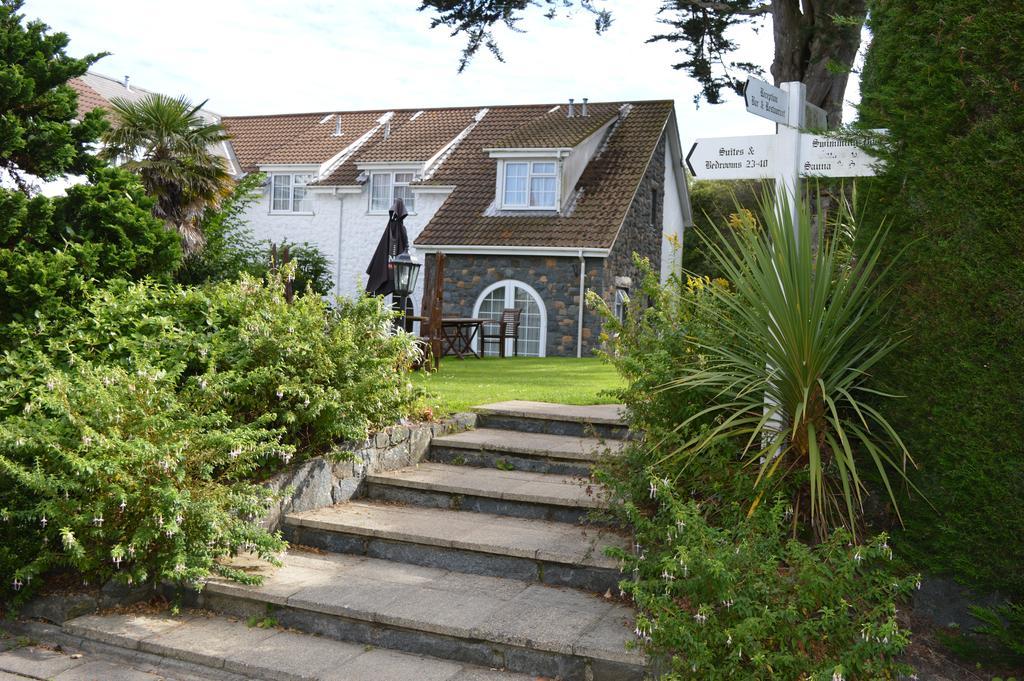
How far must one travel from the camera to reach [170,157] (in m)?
15.5

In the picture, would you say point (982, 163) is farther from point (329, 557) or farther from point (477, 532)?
point (329, 557)

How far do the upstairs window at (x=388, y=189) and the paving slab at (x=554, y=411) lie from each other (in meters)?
16.5

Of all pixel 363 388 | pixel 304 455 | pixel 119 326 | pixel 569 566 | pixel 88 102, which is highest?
pixel 88 102

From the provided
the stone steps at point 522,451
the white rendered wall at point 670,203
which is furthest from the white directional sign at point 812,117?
the white rendered wall at point 670,203

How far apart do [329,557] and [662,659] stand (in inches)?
102

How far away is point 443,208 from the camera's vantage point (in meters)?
23.2

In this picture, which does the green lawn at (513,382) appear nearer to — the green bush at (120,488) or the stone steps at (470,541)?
the stone steps at (470,541)

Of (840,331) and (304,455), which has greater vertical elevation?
(840,331)

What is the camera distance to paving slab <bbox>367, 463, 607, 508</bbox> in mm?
5879

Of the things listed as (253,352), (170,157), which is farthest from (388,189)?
(253,352)

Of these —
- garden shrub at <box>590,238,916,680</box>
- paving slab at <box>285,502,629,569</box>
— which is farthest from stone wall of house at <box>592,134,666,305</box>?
garden shrub at <box>590,238,916,680</box>

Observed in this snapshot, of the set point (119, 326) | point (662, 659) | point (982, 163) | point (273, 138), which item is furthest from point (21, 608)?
point (273, 138)

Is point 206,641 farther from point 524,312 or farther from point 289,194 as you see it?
point 289,194

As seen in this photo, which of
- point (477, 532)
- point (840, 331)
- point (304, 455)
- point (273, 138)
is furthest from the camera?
point (273, 138)
